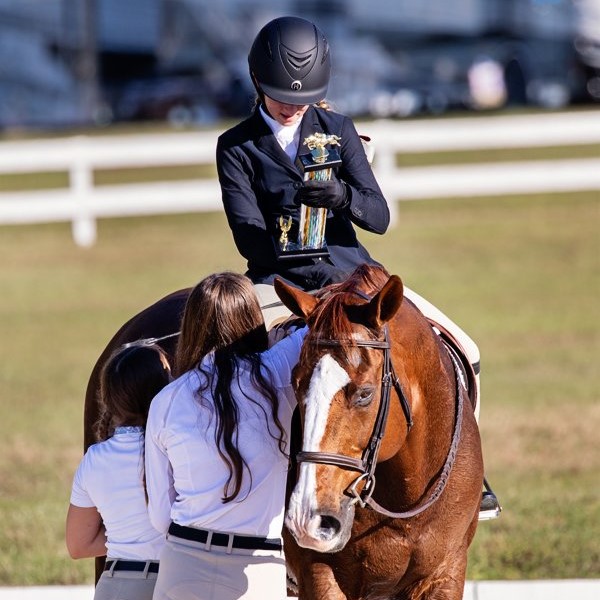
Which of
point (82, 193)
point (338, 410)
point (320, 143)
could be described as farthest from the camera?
point (82, 193)

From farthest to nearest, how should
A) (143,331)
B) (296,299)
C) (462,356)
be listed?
(143,331), (462,356), (296,299)

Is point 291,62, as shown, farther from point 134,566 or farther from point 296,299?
point 134,566

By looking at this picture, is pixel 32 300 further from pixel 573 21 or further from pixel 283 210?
pixel 573 21

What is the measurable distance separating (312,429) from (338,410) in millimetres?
94

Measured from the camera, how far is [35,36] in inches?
1829

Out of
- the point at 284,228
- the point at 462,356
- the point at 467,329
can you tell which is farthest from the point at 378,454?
the point at 467,329

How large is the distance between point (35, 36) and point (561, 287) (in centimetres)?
3438

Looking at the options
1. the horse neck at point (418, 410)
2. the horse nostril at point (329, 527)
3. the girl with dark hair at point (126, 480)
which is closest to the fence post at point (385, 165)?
the horse neck at point (418, 410)

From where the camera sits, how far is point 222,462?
378 cm

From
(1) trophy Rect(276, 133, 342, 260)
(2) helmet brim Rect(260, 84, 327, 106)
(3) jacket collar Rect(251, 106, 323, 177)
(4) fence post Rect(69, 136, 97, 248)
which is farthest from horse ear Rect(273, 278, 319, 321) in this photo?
(4) fence post Rect(69, 136, 97, 248)

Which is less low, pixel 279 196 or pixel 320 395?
pixel 279 196

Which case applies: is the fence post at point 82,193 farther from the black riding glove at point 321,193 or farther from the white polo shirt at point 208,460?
the white polo shirt at point 208,460

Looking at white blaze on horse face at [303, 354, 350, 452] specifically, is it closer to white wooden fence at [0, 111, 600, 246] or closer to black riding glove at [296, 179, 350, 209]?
black riding glove at [296, 179, 350, 209]

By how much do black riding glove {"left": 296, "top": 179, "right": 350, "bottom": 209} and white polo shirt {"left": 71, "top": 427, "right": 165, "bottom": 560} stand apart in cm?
99
